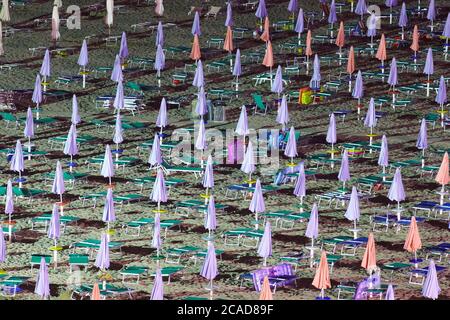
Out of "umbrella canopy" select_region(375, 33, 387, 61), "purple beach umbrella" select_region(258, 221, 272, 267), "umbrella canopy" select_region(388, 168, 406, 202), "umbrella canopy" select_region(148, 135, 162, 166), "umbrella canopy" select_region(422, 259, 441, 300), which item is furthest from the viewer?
"umbrella canopy" select_region(375, 33, 387, 61)

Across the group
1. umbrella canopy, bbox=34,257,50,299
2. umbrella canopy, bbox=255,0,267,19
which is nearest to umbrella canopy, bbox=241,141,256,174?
umbrella canopy, bbox=34,257,50,299

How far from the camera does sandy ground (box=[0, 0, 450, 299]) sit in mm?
46531

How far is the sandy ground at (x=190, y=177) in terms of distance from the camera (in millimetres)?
46531

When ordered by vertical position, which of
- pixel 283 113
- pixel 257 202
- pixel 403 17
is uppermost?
pixel 403 17

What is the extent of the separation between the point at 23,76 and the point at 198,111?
7844 millimetres

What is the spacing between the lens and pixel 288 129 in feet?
192

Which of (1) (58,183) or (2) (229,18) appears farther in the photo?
(2) (229,18)

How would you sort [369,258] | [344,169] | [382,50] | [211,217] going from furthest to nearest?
[382,50] < [344,169] < [211,217] < [369,258]

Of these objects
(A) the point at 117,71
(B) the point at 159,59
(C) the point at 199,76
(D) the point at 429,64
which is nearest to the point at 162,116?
(C) the point at 199,76

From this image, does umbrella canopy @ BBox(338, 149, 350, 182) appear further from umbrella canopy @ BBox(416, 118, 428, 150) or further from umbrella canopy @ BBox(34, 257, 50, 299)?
umbrella canopy @ BBox(34, 257, 50, 299)

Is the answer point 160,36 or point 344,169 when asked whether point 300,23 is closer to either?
point 160,36

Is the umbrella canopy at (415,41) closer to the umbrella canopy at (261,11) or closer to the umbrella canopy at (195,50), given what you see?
the umbrella canopy at (261,11)

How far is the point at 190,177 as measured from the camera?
54250 millimetres

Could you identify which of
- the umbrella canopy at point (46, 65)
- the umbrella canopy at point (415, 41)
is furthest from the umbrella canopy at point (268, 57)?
the umbrella canopy at point (46, 65)
